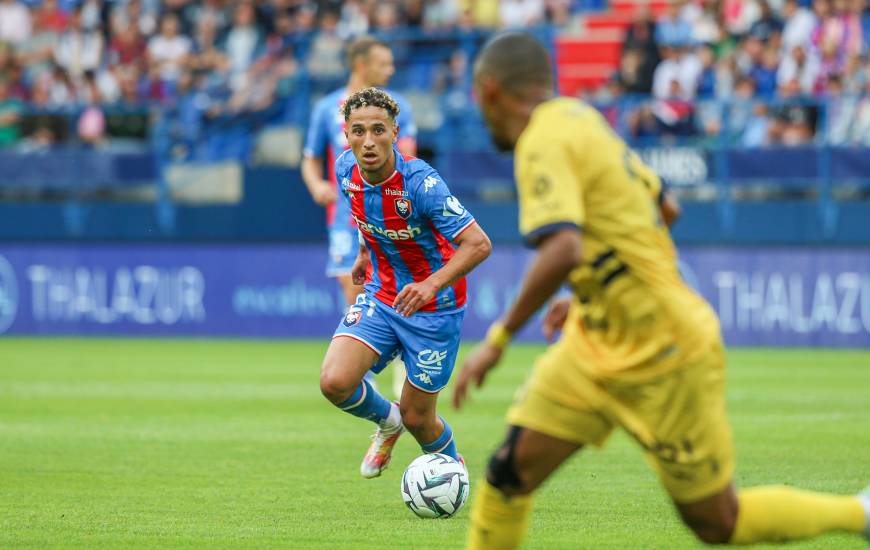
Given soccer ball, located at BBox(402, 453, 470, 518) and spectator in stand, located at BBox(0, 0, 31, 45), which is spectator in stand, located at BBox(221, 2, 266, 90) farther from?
soccer ball, located at BBox(402, 453, 470, 518)

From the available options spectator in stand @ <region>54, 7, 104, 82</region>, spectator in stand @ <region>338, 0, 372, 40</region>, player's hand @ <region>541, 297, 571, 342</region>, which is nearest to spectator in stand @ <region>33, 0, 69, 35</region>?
spectator in stand @ <region>54, 7, 104, 82</region>

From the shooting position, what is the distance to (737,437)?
10.6 m

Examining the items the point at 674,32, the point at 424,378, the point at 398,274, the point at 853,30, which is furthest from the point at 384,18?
the point at 424,378

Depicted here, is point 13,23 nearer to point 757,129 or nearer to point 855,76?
point 757,129

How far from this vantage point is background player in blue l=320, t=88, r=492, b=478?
770 cm

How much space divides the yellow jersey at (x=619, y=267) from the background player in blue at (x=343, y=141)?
246 inches

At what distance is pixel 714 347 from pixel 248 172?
16.7 m

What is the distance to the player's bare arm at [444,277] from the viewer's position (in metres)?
7.22

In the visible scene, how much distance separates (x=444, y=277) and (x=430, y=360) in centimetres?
64

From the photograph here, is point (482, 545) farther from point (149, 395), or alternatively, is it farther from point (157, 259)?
point (157, 259)

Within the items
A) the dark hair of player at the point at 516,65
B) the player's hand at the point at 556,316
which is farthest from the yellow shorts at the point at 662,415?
the dark hair of player at the point at 516,65

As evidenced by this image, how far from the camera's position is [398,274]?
7.99 m

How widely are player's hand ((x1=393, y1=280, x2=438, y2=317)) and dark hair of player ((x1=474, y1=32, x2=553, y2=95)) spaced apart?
92.0 inches

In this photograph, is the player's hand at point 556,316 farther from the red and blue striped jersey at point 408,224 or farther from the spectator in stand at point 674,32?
the spectator in stand at point 674,32
